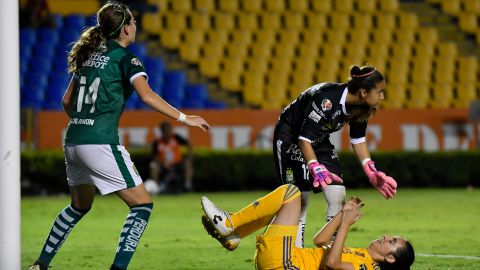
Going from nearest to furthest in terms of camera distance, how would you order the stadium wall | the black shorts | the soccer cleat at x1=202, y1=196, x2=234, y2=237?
the soccer cleat at x1=202, y1=196, x2=234, y2=237 < the black shorts < the stadium wall

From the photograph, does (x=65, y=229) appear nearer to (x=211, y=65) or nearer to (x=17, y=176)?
(x=17, y=176)

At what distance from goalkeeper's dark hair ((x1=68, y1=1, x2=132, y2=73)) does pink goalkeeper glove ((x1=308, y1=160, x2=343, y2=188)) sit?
5.81 feet

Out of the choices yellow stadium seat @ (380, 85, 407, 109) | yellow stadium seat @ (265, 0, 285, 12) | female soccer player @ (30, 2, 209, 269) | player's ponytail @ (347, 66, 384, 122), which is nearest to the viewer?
female soccer player @ (30, 2, 209, 269)

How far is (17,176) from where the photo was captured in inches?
256

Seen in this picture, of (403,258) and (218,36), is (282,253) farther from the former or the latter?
(218,36)

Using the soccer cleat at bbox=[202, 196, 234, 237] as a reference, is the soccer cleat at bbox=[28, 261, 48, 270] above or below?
below

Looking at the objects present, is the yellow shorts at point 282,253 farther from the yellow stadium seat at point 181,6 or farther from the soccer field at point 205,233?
the yellow stadium seat at point 181,6

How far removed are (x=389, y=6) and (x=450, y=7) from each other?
1.83m

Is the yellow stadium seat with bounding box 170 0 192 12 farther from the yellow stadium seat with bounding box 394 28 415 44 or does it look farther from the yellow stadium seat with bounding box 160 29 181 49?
the yellow stadium seat with bounding box 394 28 415 44

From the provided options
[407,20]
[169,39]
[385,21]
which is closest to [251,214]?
[169,39]

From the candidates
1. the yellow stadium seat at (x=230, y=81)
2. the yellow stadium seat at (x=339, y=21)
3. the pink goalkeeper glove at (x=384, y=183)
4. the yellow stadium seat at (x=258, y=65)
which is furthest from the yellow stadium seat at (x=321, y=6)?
the pink goalkeeper glove at (x=384, y=183)

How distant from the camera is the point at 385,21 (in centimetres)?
2733

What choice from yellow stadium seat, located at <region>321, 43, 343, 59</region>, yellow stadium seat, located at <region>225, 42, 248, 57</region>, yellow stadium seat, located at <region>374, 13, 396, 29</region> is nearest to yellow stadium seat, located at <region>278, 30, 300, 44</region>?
yellow stadium seat, located at <region>321, 43, 343, 59</region>

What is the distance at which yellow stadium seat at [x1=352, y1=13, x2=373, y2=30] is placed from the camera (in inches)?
1065
